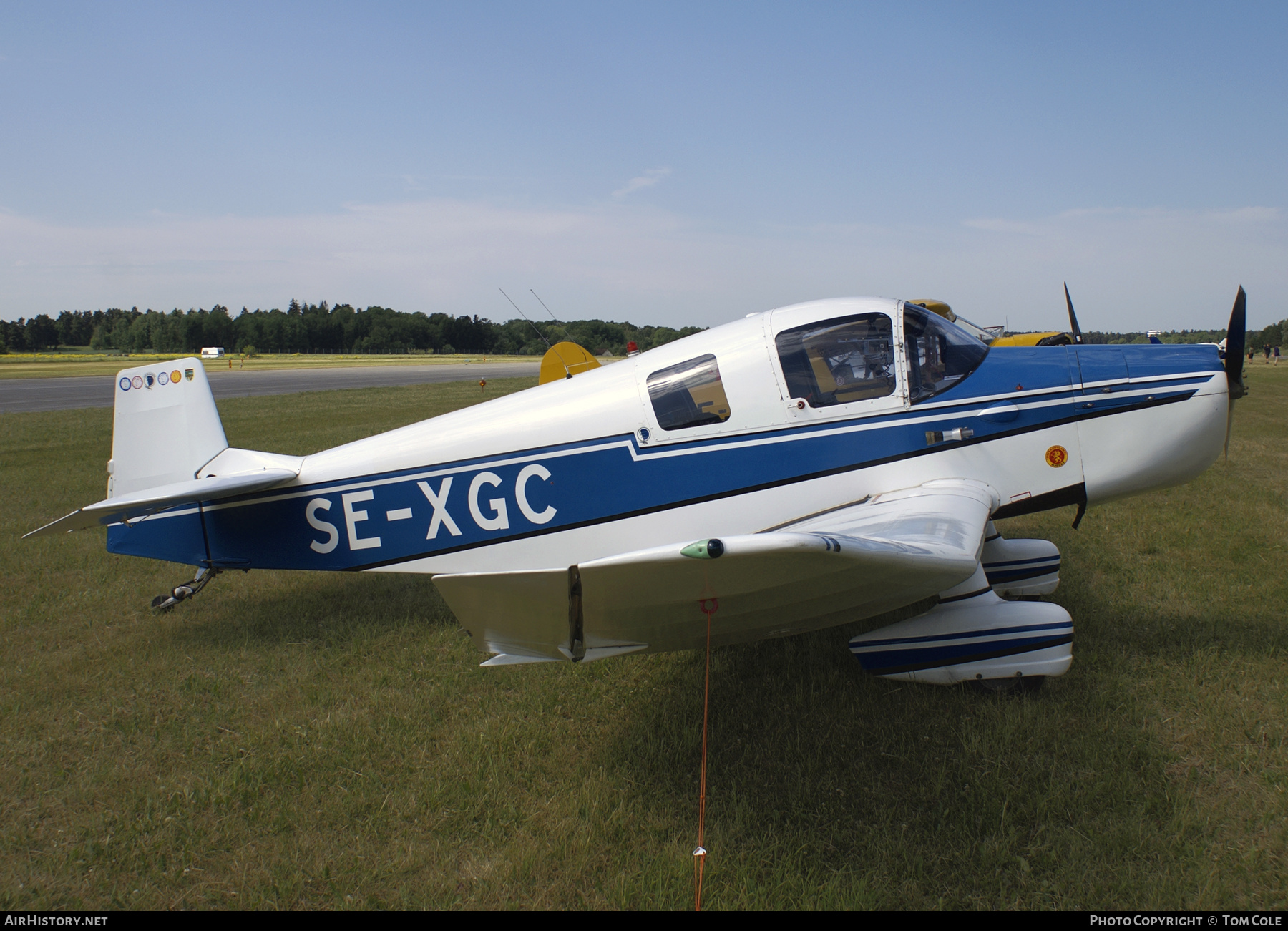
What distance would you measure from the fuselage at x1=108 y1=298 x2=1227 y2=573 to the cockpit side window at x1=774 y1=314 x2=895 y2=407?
12mm

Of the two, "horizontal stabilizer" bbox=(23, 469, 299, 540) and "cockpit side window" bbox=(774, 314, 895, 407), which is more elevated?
"cockpit side window" bbox=(774, 314, 895, 407)

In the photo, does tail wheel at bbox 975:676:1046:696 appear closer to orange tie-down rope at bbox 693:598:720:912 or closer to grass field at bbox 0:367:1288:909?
grass field at bbox 0:367:1288:909

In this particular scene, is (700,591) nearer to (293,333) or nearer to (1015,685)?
(1015,685)

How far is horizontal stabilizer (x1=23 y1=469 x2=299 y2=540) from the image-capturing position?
4.08 m

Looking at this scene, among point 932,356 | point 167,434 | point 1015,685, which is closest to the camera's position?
point 1015,685

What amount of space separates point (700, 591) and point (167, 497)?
3.66 m

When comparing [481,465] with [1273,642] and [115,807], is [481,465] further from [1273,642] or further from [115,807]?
[1273,642]

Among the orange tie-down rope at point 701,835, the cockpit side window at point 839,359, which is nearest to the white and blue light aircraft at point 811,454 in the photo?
the cockpit side window at point 839,359

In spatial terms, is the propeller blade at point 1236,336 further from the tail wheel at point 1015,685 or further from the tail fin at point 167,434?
the tail fin at point 167,434

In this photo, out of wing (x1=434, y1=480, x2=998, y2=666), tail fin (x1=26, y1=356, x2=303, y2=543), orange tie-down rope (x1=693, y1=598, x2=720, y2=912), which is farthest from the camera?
tail fin (x1=26, y1=356, x2=303, y2=543)

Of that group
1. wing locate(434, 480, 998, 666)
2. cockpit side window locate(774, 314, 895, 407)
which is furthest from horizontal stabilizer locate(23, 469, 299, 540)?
cockpit side window locate(774, 314, 895, 407)

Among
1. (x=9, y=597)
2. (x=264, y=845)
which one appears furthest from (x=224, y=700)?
(x=9, y=597)

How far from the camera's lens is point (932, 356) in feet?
13.6

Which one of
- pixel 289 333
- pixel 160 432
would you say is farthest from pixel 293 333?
pixel 160 432
